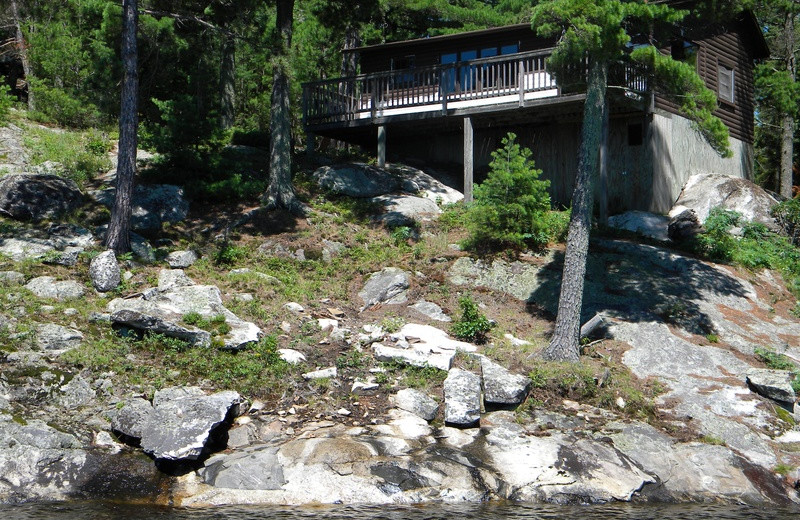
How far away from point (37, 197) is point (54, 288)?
4.32m

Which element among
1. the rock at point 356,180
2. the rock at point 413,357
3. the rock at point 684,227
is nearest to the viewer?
the rock at point 413,357

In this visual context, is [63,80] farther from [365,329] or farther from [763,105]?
[763,105]

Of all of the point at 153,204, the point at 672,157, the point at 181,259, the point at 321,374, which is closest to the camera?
the point at 321,374

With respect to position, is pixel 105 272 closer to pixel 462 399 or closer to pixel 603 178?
pixel 462 399

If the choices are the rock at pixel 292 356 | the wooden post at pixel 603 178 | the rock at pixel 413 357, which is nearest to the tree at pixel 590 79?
the rock at pixel 413 357

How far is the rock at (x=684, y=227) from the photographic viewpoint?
19969 millimetres

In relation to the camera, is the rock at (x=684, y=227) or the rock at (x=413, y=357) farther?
the rock at (x=684, y=227)

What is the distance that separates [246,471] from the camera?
34.1ft

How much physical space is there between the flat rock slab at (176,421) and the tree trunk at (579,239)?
6.04m

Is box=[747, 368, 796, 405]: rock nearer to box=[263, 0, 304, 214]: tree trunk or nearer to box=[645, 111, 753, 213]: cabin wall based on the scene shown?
box=[645, 111, 753, 213]: cabin wall

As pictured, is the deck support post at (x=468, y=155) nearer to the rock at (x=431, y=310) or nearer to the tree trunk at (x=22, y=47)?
the rock at (x=431, y=310)

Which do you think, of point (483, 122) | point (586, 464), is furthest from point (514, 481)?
point (483, 122)

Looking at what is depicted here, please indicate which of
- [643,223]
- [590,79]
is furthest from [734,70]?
[590,79]

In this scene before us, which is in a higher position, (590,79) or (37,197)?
(590,79)
